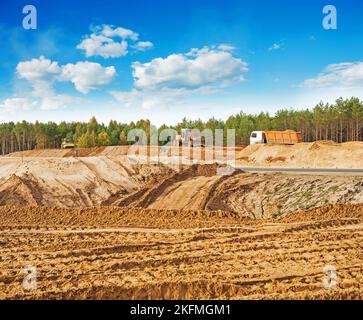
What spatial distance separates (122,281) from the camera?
7215 mm

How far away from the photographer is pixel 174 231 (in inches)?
427

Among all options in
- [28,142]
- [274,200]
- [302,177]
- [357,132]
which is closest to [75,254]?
[274,200]

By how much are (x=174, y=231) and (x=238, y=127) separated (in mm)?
42856

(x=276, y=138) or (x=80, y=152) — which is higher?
(x=276, y=138)

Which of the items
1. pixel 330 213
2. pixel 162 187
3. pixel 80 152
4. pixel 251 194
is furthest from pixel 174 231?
pixel 80 152

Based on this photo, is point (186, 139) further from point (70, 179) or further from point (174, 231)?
point (174, 231)

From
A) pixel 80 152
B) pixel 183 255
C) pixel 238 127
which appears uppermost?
pixel 238 127

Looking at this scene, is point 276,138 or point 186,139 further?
point 186,139

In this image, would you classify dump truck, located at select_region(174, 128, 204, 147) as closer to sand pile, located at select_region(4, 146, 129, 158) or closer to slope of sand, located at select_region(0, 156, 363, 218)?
sand pile, located at select_region(4, 146, 129, 158)

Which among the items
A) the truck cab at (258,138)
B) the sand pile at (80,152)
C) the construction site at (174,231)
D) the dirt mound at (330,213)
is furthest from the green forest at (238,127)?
the dirt mound at (330,213)

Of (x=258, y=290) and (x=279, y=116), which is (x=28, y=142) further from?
(x=258, y=290)

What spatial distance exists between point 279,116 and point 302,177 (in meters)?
38.5

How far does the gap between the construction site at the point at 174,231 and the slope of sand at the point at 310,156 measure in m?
11.6

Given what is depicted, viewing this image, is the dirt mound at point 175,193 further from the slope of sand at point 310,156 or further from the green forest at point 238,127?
the green forest at point 238,127
